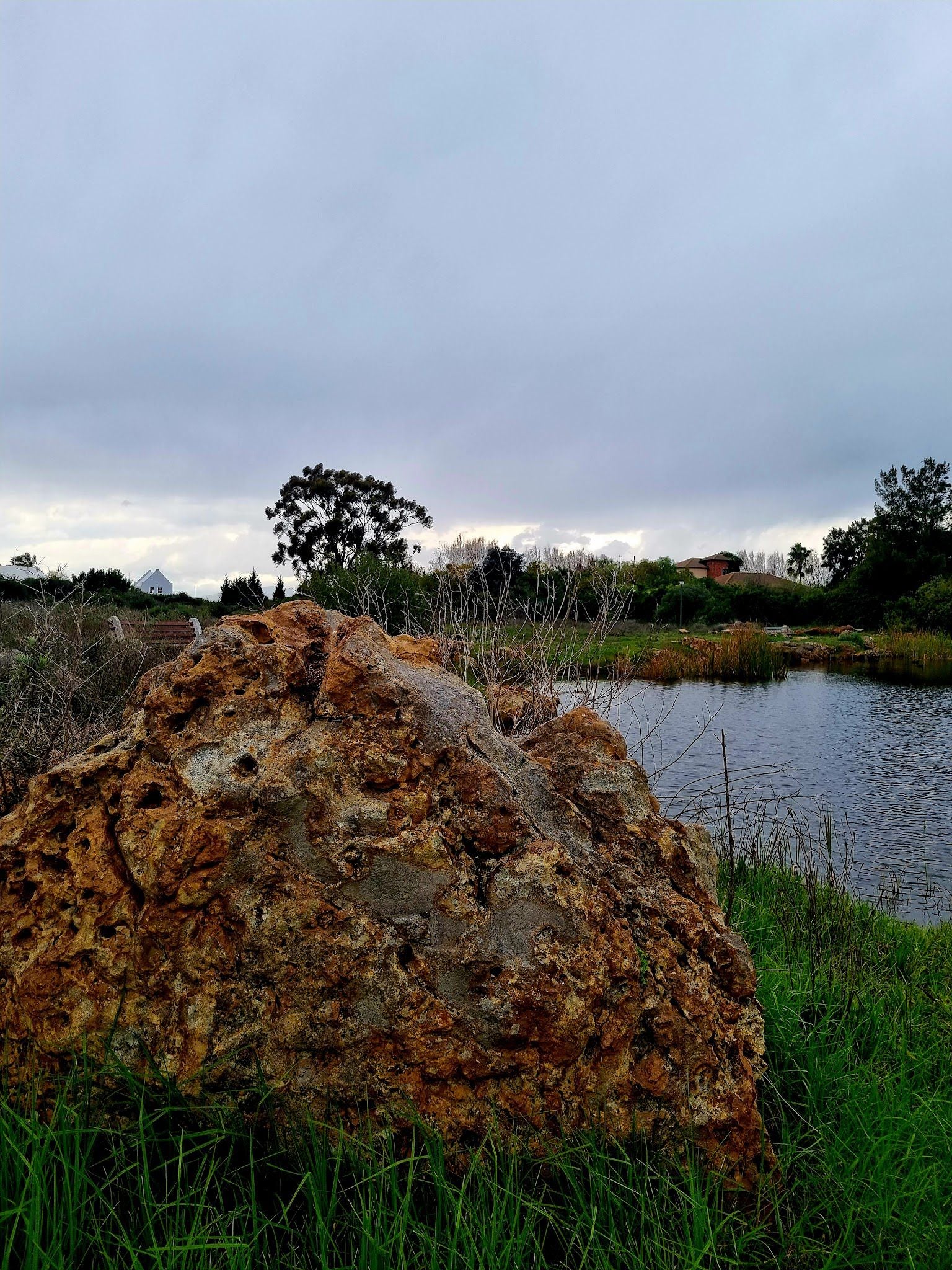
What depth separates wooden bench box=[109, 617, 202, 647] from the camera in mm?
9906

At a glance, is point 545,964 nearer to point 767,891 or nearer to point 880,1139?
point 880,1139

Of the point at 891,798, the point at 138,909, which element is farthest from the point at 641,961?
the point at 891,798

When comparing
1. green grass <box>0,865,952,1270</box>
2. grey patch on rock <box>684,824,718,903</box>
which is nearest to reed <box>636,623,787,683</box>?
grey patch on rock <box>684,824,718,903</box>

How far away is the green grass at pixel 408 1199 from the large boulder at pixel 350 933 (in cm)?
9

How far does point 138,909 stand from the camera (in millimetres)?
2043

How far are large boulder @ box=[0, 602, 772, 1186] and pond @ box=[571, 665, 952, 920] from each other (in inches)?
114

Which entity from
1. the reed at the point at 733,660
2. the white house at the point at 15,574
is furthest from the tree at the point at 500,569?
the white house at the point at 15,574

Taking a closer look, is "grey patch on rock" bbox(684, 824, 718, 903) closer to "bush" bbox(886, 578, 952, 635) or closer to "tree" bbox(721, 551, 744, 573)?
"bush" bbox(886, 578, 952, 635)

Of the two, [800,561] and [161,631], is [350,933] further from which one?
[800,561]

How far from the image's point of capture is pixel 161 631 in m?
12.5

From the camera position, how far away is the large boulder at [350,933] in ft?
6.26

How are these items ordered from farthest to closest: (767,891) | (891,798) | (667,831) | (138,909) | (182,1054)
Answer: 1. (891,798)
2. (767,891)
3. (667,831)
4. (138,909)
5. (182,1054)

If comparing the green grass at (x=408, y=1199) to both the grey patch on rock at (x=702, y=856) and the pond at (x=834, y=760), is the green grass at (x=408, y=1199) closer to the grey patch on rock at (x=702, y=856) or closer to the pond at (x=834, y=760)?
the grey patch on rock at (x=702, y=856)

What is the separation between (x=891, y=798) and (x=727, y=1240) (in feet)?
31.8
